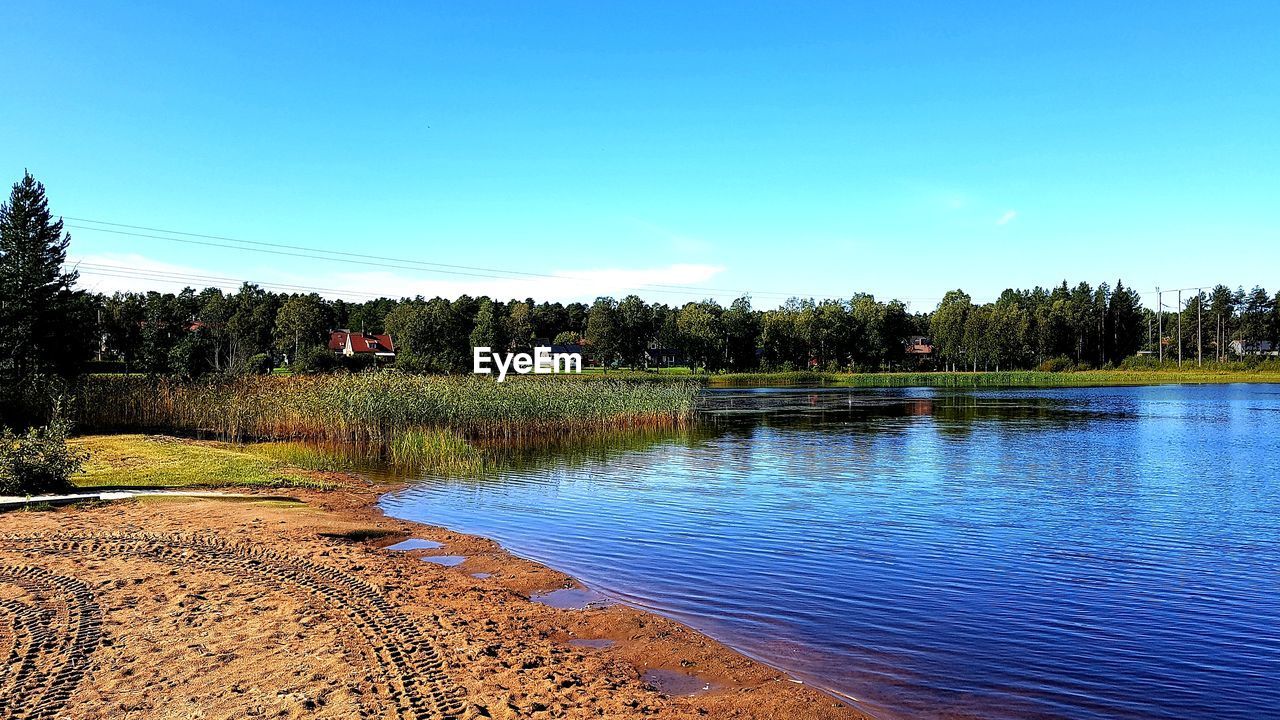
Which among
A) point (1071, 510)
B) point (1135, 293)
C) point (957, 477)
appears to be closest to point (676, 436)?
point (957, 477)

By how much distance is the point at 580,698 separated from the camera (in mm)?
6383

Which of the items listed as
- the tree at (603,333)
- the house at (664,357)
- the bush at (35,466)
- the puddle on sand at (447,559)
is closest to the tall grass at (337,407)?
the bush at (35,466)

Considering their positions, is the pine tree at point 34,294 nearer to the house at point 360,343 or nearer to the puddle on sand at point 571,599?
the puddle on sand at point 571,599

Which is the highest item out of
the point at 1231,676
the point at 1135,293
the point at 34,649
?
the point at 1135,293

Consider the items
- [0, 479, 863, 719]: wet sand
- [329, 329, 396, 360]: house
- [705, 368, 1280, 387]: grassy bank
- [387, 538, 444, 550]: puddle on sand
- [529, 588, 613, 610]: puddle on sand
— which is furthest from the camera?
[329, 329, 396, 360]: house

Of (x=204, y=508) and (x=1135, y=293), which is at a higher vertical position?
(x=1135, y=293)

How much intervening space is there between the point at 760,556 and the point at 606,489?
7.31 metres

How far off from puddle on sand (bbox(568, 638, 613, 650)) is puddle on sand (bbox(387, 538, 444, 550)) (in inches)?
191

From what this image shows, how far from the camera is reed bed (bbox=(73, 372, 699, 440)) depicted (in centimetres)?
2764

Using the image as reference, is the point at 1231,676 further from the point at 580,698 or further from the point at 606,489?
the point at 606,489

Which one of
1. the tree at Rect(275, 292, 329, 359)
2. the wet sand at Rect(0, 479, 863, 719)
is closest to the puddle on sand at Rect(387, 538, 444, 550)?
the wet sand at Rect(0, 479, 863, 719)

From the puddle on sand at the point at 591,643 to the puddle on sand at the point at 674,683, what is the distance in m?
0.78

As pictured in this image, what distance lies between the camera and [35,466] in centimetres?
1462

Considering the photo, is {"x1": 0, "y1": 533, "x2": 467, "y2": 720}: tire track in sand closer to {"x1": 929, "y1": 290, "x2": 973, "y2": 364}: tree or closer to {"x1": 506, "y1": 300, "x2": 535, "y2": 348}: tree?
{"x1": 506, "y1": 300, "x2": 535, "y2": 348}: tree
